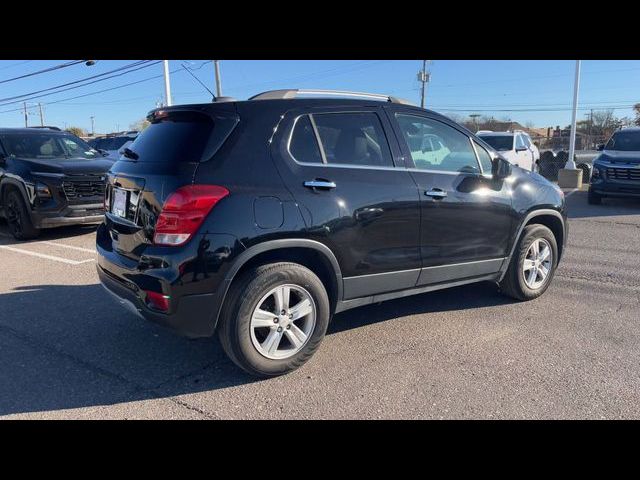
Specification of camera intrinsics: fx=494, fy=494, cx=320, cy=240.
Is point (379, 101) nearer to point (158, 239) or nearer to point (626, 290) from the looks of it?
point (158, 239)

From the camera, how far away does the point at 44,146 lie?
8.72 metres

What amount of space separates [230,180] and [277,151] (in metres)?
0.41

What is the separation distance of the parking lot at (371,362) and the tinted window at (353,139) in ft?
4.84

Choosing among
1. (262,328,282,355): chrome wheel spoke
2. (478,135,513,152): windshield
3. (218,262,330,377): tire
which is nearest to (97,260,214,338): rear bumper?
(218,262,330,377): tire

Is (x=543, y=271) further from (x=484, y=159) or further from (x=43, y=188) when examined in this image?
(x=43, y=188)

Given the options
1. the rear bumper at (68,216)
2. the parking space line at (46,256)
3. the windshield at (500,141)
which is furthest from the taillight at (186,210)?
the windshield at (500,141)

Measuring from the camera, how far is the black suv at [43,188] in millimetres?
7672

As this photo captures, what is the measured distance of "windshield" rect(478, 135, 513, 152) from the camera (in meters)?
14.4

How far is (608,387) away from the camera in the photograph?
3.26m

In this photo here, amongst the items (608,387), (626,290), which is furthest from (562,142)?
(608,387)

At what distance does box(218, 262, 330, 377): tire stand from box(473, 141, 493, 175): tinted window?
6.52ft

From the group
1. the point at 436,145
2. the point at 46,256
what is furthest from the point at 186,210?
the point at 46,256

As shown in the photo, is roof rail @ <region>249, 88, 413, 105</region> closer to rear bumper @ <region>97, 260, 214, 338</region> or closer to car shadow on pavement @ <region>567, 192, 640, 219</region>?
rear bumper @ <region>97, 260, 214, 338</region>

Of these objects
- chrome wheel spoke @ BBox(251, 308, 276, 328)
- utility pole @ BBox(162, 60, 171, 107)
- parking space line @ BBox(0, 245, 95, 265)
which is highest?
utility pole @ BBox(162, 60, 171, 107)
